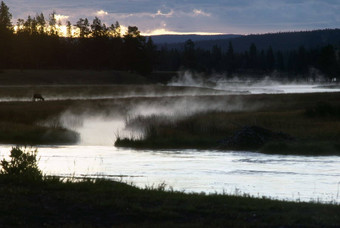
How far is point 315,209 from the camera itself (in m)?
13.7

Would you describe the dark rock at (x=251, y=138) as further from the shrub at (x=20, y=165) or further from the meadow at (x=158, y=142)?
the shrub at (x=20, y=165)

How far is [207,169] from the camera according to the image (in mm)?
27109

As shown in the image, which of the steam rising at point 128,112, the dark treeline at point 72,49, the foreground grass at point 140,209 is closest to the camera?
the foreground grass at point 140,209

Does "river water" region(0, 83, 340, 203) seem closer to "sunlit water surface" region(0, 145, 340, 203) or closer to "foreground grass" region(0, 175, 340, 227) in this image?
"sunlit water surface" region(0, 145, 340, 203)

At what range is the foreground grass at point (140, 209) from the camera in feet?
40.4

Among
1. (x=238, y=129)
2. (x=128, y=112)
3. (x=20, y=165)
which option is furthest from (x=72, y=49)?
(x=20, y=165)

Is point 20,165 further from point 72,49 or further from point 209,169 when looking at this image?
point 72,49

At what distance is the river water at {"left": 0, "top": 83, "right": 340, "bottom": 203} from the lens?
21.0 metres

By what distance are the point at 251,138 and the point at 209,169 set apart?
911 centimetres

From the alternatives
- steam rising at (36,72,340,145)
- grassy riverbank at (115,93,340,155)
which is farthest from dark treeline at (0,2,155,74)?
grassy riverbank at (115,93,340,155)

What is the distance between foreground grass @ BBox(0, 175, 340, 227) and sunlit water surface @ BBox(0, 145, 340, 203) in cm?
410

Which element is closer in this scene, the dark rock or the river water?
the river water

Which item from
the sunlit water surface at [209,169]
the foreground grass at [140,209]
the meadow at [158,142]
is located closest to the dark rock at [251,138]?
the meadow at [158,142]

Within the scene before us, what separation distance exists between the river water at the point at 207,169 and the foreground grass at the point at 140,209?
9.66 feet
